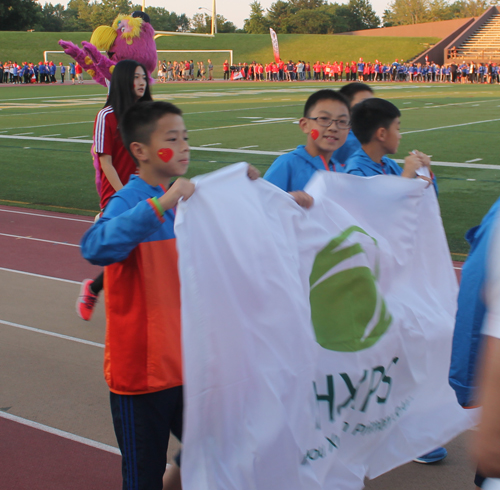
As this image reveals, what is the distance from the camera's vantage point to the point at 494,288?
3.75 feet

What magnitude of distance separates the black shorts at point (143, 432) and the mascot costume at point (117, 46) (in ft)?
12.7

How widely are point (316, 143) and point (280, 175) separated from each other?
0.27m

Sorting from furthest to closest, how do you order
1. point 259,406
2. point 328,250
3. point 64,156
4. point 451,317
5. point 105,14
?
point 105,14 → point 64,156 → point 451,317 → point 328,250 → point 259,406

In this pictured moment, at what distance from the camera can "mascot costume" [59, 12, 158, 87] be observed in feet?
18.1

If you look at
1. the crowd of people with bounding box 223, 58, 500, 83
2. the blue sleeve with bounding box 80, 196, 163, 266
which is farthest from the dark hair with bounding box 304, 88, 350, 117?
the crowd of people with bounding box 223, 58, 500, 83

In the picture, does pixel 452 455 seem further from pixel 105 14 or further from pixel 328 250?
pixel 105 14

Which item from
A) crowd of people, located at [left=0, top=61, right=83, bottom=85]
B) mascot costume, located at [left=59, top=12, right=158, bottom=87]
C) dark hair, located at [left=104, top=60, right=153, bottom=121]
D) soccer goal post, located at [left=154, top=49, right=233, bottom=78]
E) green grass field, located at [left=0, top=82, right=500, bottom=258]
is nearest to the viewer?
dark hair, located at [left=104, top=60, right=153, bottom=121]

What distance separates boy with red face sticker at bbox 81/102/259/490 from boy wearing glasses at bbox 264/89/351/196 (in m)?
1.15

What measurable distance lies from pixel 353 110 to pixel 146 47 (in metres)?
2.69

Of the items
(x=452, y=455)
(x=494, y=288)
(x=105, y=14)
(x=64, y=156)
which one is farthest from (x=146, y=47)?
(x=105, y=14)

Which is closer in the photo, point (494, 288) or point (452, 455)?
point (494, 288)

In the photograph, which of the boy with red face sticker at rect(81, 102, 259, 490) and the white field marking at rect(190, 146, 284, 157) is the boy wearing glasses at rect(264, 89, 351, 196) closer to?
the boy with red face sticker at rect(81, 102, 259, 490)

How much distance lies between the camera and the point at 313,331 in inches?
99.0

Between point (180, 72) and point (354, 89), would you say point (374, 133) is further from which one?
point (180, 72)
